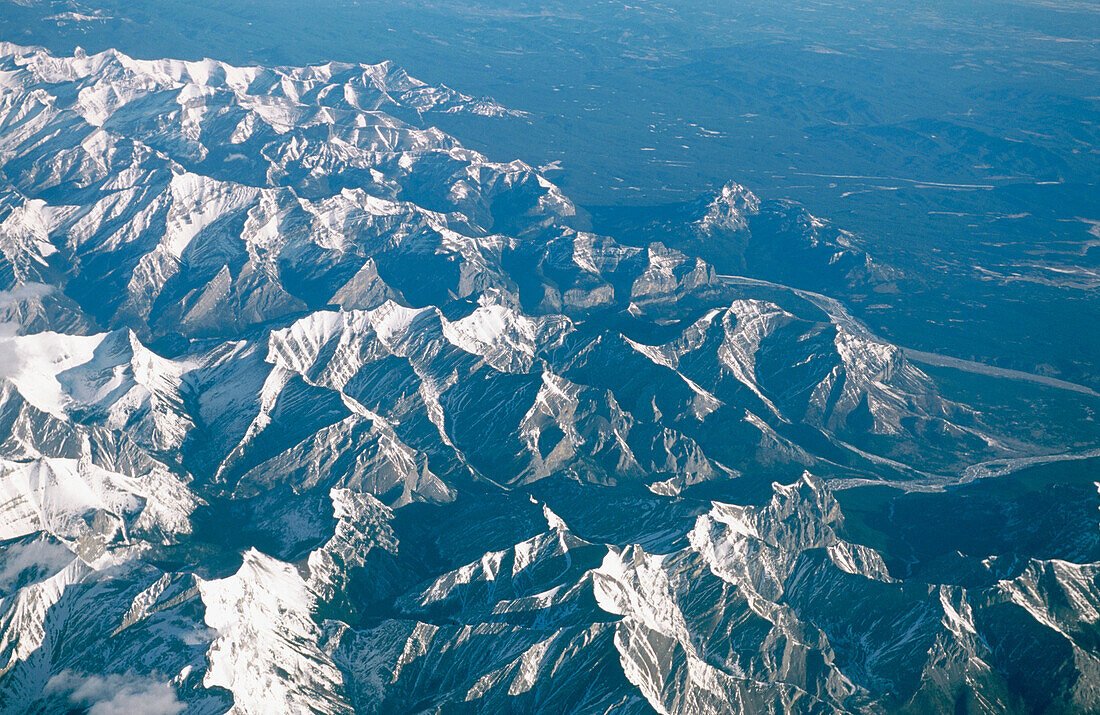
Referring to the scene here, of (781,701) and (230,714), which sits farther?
(781,701)

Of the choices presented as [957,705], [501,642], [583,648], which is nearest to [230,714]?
[501,642]

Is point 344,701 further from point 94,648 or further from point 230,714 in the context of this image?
point 94,648

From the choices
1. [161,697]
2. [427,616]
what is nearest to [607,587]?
[427,616]

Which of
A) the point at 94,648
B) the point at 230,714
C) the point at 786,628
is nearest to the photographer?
the point at 230,714

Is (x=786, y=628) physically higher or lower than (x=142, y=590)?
lower

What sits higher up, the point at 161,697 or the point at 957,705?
the point at 161,697

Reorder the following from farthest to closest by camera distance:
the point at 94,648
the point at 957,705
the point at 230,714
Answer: the point at 957,705, the point at 94,648, the point at 230,714

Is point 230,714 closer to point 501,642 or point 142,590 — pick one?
point 142,590

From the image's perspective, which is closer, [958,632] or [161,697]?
A: [161,697]

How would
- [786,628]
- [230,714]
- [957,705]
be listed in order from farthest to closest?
1. [786,628]
2. [957,705]
3. [230,714]
